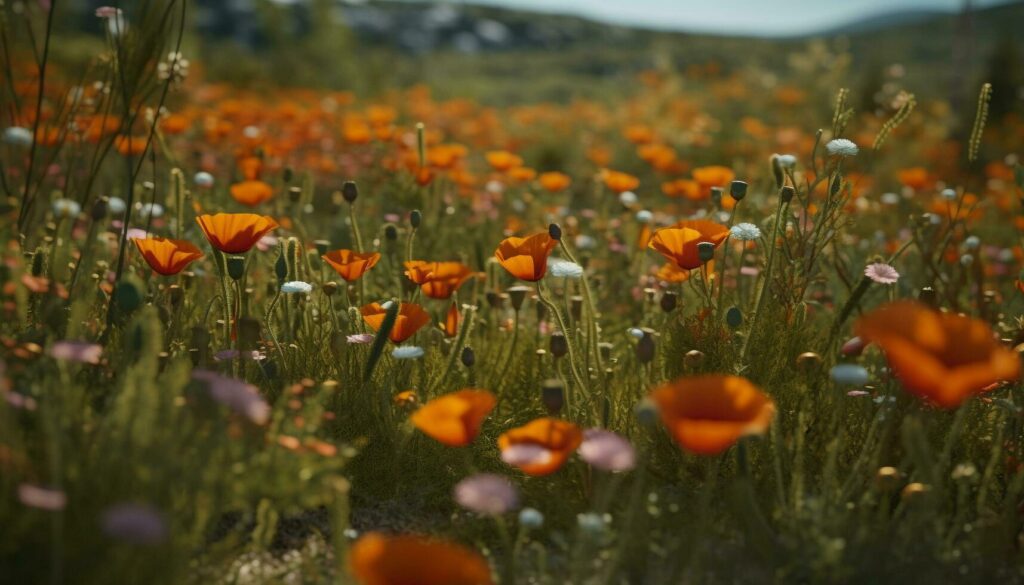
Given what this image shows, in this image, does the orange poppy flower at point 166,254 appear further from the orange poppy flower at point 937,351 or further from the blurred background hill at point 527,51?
the blurred background hill at point 527,51

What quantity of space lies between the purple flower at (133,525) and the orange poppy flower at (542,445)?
0.53 metres

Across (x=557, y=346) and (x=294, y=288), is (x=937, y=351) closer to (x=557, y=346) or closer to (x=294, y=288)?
(x=557, y=346)

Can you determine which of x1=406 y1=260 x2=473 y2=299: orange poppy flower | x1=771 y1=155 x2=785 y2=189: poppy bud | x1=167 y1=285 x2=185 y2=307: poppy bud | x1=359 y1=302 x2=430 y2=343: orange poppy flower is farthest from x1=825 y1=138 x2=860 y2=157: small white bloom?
→ x1=167 y1=285 x2=185 y2=307: poppy bud

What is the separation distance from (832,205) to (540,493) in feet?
3.51

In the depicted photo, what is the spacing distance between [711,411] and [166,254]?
122 centimetres

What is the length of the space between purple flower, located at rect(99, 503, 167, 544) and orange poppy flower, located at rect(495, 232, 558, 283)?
951mm

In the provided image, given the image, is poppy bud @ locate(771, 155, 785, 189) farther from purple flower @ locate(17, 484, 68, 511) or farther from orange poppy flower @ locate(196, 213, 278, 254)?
purple flower @ locate(17, 484, 68, 511)

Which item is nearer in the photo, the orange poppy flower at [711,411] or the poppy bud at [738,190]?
the orange poppy flower at [711,411]

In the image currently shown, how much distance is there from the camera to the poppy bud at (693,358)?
1989 millimetres

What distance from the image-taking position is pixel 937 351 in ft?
4.61

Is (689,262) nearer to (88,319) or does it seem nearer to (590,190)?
(88,319)

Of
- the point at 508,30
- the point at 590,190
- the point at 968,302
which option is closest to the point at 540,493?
the point at 968,302

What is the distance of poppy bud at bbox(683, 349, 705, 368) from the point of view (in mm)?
1989

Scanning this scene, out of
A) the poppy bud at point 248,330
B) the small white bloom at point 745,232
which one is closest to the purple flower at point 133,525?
the poppy bud at point 248,330
